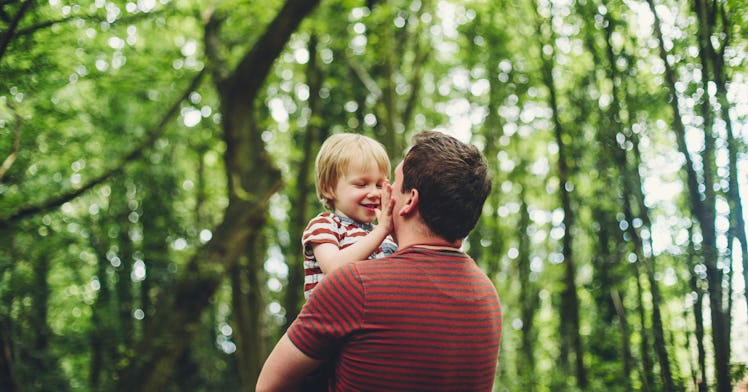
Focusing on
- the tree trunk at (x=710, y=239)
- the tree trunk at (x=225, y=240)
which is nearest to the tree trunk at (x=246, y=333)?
the tree trunk at (x=225, y=240)

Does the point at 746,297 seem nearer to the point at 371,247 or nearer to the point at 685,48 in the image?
the point at 685,48

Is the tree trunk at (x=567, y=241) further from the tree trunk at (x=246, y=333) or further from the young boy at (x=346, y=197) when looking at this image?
the young boy at (x=346, y=197)

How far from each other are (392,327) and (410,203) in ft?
1.26

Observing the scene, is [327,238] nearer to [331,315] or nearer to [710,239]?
[331,315]

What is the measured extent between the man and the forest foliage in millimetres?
1794

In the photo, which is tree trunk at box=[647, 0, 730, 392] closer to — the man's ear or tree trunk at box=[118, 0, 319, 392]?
the man's ear

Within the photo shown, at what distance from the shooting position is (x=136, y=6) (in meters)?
4.77

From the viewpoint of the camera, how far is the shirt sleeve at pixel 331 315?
1.72 meters

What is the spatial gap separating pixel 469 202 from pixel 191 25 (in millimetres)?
10813

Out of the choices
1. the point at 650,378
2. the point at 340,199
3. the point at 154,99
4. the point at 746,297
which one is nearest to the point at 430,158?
the point at 340,199

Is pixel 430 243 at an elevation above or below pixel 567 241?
above

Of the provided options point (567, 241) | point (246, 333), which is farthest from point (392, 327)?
point (246, 333)

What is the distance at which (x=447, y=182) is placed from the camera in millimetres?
1808

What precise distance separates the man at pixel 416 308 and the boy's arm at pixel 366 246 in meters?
0.08
